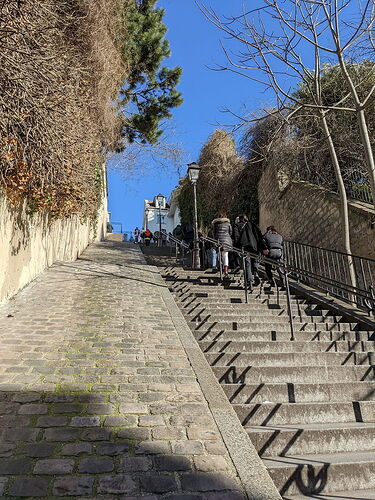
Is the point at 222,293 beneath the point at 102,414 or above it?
above

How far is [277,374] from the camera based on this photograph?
3912 millimetres

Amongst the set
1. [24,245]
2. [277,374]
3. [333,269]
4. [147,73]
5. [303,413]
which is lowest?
[303,413]

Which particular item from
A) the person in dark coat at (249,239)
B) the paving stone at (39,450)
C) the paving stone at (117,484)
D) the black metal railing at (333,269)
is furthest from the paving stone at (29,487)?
the person in dark coat at (249,239)

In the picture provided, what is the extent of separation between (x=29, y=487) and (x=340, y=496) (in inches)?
88.0

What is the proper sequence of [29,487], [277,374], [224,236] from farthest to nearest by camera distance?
[224,236] < [277,374] < [29,487]

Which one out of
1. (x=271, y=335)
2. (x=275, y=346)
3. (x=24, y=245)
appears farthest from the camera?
(x=24, y=245)

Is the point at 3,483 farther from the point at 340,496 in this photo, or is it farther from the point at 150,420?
the point at 340,496

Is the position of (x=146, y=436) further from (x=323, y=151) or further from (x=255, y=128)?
(x=255, y=128)

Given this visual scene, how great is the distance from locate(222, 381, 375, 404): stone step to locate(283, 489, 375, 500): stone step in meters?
1.02

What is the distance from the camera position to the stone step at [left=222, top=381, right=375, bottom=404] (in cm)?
356

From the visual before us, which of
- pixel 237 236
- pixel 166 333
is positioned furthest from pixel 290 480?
pixel 237 236

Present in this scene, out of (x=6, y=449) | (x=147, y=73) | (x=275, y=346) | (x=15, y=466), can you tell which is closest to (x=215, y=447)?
(x=15, y=466)

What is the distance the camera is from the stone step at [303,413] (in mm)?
3236

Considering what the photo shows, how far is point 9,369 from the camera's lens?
3562mm
